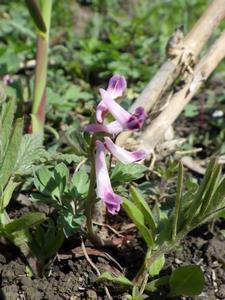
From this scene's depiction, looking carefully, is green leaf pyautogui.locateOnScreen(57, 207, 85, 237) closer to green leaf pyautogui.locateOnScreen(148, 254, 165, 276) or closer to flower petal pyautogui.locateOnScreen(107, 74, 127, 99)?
green leaf pyautogui.locateOnScreen(148, 254, 165, 276)

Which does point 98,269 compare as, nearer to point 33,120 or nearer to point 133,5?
point 33,120

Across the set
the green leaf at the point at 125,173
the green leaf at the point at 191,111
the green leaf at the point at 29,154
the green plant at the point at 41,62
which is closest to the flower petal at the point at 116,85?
the green leaf at the point at 125,173

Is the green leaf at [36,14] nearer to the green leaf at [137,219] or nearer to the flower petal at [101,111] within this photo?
the flower petal at [101,111]

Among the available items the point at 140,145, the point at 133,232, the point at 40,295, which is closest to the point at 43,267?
the point at 40,295

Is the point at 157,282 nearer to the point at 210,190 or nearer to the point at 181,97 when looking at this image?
the point at 210,190

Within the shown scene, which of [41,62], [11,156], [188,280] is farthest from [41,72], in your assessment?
[188,280]
